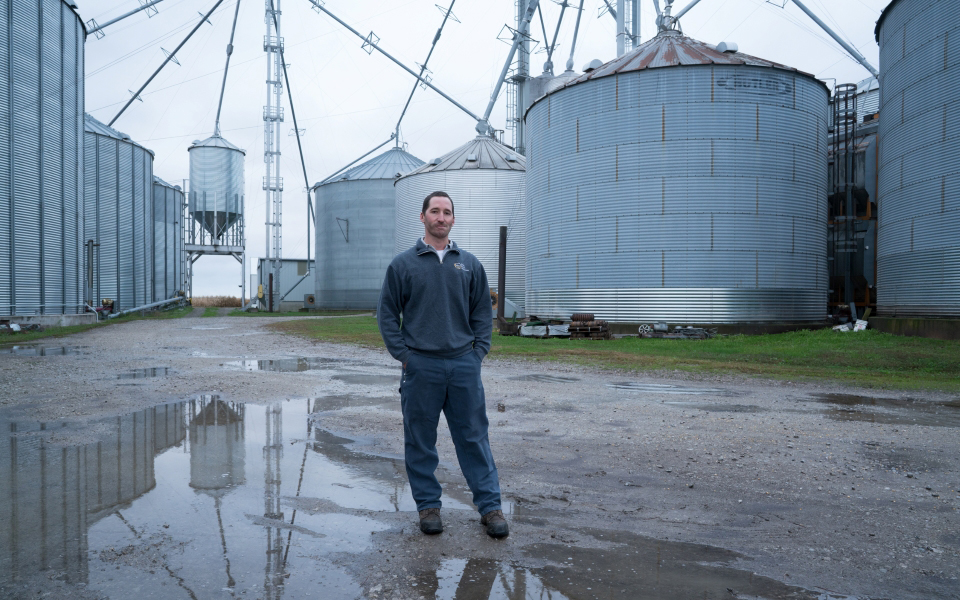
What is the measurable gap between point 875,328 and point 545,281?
411 inches

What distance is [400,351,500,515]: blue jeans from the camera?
420 centimetres

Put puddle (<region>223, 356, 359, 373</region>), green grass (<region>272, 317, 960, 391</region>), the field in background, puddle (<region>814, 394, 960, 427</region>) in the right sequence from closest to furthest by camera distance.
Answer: puddle (<region>814, 394, 960, 427</region>) → puddle (<region>223, 356, 359, 373</region>) → green grass (<region>272, 317, 960, 391</region>) → the field in background

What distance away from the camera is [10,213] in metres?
23.2

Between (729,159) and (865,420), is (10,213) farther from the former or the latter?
(865,420)

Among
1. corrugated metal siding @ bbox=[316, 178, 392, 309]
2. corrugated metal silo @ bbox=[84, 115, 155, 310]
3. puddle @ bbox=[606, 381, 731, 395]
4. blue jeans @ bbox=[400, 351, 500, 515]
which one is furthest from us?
corrugated metal siding @ bbox=[316, 178, 392, 309]

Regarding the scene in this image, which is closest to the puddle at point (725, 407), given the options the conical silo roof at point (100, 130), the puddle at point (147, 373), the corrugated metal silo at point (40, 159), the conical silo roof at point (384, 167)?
the puddle at point (147, 373)

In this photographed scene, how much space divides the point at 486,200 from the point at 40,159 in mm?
18960

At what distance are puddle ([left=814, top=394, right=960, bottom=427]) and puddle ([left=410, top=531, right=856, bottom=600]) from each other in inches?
208

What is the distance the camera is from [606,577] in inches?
135

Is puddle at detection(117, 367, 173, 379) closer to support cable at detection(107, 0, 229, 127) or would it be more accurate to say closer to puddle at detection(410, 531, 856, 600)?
puddle at detection(410, 531, 856, 600)

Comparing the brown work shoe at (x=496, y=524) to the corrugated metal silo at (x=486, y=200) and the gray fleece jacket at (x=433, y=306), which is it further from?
the corrugated metal silo at (x=486, y=200)

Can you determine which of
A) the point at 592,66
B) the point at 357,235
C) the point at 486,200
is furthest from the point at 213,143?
the point at 592,66

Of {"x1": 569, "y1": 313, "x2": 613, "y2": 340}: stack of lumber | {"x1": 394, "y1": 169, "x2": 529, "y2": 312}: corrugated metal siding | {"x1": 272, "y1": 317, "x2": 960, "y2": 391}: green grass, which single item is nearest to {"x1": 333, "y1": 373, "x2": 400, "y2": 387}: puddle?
{"x1": 272, "y1": 317, "x2": 960, "y2": 391}: green grass

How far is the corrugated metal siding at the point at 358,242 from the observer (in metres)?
53.6
